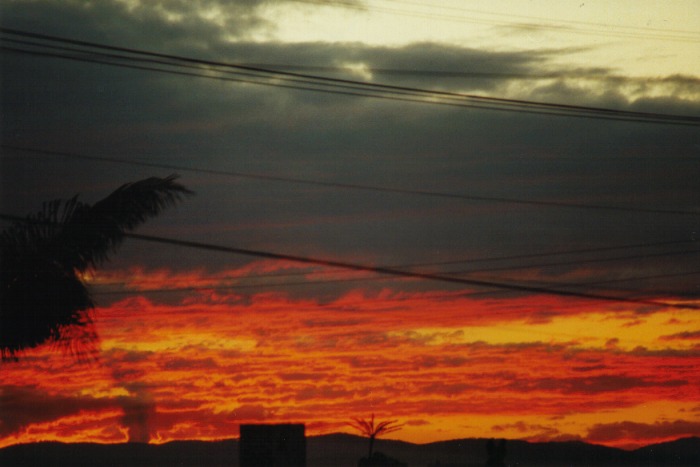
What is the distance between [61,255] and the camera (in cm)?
1948

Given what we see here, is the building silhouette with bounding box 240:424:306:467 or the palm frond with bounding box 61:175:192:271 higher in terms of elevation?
the palm frond with bounding box 61:175:192:271

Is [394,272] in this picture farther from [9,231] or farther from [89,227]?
[9,231]

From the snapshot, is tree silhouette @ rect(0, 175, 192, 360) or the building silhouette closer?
tree silhouette @ rect(0, 175, 192, 360)

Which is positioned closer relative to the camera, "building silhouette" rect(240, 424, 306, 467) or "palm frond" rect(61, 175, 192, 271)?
"palm frond" rect(61, 175, 192, 271)

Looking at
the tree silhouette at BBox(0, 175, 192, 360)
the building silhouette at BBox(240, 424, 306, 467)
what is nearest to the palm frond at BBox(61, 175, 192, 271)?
the tree silhouette at BBox(0, 175, 192, 360)

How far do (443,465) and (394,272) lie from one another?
1349cm

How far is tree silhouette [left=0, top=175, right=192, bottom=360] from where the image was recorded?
19.4 meters

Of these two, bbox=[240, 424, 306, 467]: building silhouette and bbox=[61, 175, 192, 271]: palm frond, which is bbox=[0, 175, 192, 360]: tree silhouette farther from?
bbox=[240, 424, 306, 467]: building silhouette

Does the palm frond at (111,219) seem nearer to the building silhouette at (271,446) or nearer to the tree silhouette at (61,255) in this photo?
the tree silhouette at (61,255)

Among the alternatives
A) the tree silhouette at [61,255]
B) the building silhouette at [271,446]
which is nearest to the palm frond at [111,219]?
the tree silhouette at [61,255]

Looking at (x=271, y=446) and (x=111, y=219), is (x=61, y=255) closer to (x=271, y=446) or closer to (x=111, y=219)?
(x=111, y=219)

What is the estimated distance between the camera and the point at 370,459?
2855 centimetres

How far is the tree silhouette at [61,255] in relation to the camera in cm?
1938

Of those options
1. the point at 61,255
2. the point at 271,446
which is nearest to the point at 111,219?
the point at 61,255
